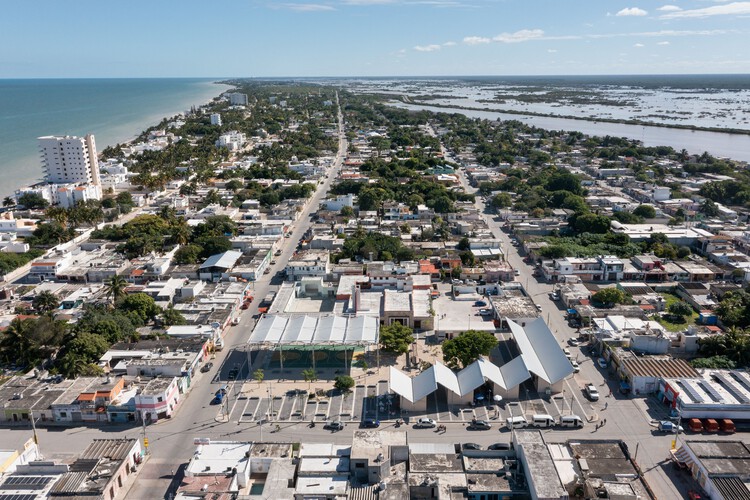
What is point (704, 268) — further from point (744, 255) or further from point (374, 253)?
point (374, 253)

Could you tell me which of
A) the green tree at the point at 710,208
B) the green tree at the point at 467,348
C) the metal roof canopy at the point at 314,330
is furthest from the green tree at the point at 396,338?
the green tree at the point at 710,208

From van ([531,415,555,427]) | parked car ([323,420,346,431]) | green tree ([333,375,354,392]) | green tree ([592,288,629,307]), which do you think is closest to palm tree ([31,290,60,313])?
green tree ([333,375,354,392])

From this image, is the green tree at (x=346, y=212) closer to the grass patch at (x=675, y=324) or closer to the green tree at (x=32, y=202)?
the grass patch at (x=675, y=324)

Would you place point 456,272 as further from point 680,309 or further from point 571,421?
point 571,421

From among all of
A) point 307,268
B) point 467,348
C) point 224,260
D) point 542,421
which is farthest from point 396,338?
point 224,260

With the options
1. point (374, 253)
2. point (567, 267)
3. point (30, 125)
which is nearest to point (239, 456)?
point (374, 253)

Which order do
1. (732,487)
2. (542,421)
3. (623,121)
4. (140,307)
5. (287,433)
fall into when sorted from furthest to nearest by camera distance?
(623,121) < (140,307) < (542,421) < (287,433) < (732,487)
